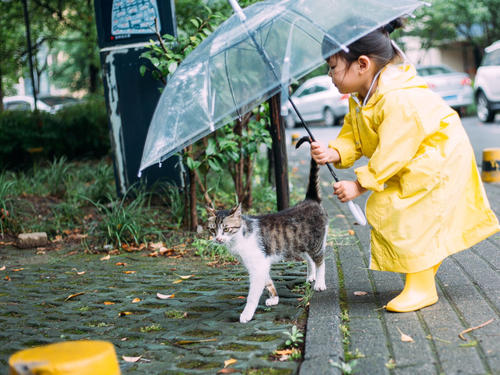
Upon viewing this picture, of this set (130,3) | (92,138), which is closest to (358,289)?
(130,3)

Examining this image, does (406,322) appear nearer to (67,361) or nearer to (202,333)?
(202,333)

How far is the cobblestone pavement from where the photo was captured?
3.11 metres

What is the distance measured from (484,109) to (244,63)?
13.9 meters

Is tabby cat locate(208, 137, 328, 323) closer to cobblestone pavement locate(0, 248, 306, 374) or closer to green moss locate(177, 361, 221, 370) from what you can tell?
cobblestone pavement locate(0, 248, 306, 374)

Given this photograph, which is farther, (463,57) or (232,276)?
(463,57)

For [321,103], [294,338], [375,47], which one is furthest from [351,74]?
[321,103]

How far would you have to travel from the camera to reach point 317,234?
13.3ft

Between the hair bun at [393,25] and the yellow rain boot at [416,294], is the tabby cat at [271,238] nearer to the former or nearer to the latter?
the yellow rain boot at [416,294]

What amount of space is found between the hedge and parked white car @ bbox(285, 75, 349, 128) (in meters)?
9.72

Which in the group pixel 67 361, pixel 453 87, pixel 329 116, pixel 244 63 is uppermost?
pixel 244 63

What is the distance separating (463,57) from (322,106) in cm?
1613

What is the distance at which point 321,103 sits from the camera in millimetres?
20297

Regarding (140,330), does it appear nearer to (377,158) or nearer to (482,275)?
(377,158)

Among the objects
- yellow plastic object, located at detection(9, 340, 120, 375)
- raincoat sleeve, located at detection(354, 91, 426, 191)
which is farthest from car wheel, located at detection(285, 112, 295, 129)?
yellow plastic object, located at detection(9, 340, 120, 375)
